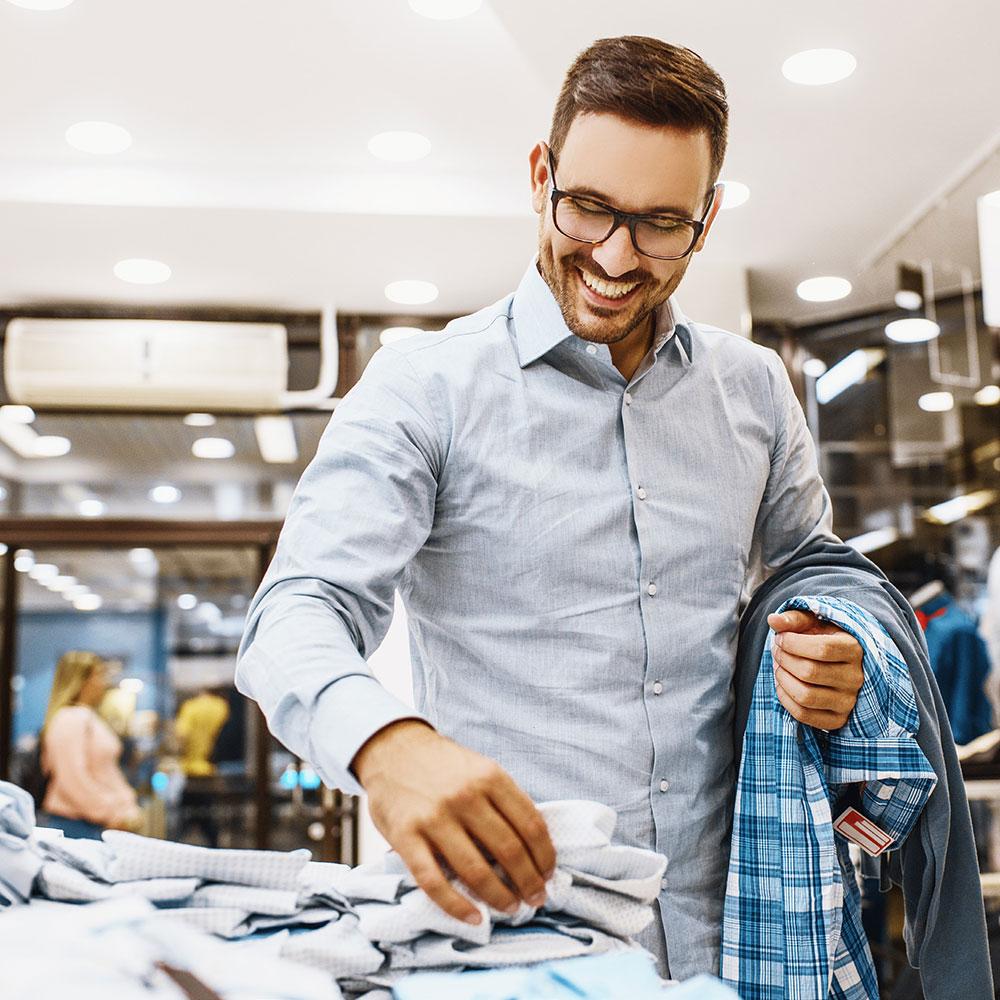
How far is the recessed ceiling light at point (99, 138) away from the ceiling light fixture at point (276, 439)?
1.14 meters

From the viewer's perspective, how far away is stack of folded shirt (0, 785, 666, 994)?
2.33 feet

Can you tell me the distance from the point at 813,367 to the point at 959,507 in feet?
2.54

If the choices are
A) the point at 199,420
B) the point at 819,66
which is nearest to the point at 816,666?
the point at 819,66

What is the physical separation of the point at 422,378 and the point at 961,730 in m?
3.05

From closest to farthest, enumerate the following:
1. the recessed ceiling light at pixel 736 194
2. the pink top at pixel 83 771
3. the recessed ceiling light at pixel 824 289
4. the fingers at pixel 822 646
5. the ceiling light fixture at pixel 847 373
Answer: the fingers at pixel 822 646 → the recessed ceiling light at pixel 736 194 → the recessed ceiling light at pixel 824 289 → the ceiling light fixture at pixel 847 373 → the pink top at pixel 83 771

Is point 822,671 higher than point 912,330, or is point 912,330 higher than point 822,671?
point 912,330

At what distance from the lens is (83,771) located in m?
4.50

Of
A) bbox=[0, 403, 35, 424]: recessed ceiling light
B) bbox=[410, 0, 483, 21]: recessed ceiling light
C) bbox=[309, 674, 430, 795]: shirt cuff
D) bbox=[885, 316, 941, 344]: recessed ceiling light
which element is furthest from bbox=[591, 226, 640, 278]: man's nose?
bbox=[0, 403, 35, 424]: recessed ceiling light

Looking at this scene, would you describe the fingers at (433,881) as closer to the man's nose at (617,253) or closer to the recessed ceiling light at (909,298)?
the man's nose at (617,253)

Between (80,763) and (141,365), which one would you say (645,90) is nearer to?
(141,365)

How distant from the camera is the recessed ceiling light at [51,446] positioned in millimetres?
4348

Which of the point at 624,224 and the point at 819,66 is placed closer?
the point at 624,224

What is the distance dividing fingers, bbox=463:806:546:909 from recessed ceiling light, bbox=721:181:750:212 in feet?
9.35

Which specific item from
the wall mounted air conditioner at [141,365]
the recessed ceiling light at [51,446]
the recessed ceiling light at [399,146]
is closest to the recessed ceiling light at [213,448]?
the wall mounted air conditioner at [141,365]
